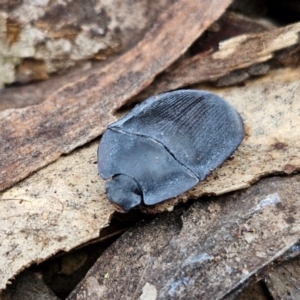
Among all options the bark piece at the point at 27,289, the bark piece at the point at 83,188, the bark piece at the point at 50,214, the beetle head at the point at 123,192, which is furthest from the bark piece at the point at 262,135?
the bark piece at the point at 27,289

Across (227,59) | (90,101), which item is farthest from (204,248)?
(227,59)

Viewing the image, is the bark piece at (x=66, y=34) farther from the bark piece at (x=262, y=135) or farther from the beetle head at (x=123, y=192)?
the beetle head at (x=123, y=192)

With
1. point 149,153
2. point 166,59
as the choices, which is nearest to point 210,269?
point 149,153

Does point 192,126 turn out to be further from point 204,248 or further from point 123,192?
point 204,248

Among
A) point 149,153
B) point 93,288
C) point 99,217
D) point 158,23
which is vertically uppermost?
point 158,23

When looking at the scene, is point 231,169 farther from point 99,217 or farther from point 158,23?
point 158,23

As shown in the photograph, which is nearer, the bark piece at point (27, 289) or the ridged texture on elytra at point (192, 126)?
the bark piece at point (27, 289)
